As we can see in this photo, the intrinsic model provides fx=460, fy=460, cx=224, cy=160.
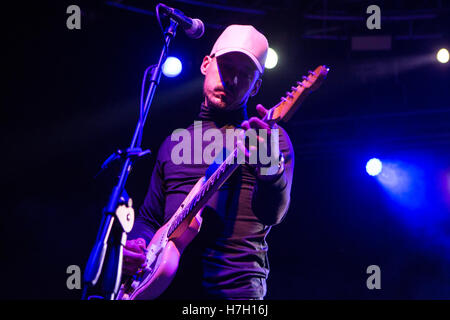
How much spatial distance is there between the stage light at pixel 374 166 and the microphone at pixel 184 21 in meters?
4.06

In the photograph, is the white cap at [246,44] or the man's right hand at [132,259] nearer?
the man's right hand at [132,259]

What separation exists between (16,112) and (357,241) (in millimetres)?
4307

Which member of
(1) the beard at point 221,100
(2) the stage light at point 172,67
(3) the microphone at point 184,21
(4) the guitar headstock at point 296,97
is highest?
(2) the stage light at point 172,67

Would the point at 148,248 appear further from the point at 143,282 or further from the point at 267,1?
the point at 267,1

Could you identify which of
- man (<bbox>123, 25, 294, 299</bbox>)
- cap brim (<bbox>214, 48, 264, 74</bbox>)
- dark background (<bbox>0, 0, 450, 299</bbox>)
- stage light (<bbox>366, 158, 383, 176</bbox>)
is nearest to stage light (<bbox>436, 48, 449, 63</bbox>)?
dark background (<bbox>0, 0, 450, 299</bbox>)

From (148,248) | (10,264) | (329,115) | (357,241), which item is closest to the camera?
(148,248)

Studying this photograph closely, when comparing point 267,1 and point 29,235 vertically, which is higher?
point 267,1

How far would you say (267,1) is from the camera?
4.68 meters

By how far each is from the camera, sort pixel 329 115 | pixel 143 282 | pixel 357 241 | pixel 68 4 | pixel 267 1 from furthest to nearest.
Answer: pixel 357 241, pixel 329 115, pixel 267 1, pixel 68 4, pixel 143 282

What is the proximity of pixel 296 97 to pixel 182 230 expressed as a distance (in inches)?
28.7

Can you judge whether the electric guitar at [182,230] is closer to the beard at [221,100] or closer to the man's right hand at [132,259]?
the man's right hand at [132,259]

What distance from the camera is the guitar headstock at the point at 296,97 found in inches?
74.0

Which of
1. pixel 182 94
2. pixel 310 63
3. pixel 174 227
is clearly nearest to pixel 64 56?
pixel 182 94

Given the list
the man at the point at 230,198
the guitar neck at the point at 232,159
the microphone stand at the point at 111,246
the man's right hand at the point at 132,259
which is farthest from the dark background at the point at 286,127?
the microphone stand at the point at 111,246
